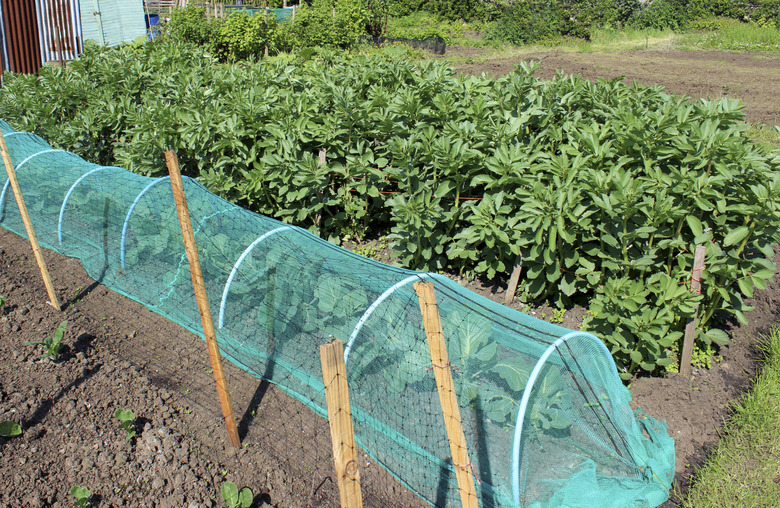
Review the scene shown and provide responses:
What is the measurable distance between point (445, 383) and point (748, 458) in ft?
7.87

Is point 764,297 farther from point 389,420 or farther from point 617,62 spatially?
point 617,62

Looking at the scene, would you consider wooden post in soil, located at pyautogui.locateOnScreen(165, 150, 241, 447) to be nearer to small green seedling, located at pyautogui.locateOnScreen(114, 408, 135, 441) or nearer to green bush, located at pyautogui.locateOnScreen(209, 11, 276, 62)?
small green seedling, located at pyautogui.locateOnScreen(114, 408, 135, 441)

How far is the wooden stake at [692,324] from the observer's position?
3.78 metres

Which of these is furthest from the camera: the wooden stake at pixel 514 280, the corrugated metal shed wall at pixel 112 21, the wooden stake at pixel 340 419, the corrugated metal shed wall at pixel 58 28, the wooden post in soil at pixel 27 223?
the corrugated metal shed wall at pixel 112 21

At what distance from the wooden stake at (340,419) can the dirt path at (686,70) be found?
10.7 meters

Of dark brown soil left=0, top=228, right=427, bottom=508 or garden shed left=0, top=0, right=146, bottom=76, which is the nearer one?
dark brown soil left=0, top=228, right=427, bottom=508

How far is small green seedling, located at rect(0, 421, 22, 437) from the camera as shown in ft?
10.8

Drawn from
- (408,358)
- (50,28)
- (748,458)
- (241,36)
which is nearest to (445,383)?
(408,358)

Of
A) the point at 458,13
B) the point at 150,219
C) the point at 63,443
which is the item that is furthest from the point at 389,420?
the point at 458,13

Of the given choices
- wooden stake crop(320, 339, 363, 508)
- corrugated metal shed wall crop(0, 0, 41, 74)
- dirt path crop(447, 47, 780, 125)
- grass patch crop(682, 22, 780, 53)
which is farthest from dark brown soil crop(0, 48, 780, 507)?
grass patch crop(682, 22, 780, 53)

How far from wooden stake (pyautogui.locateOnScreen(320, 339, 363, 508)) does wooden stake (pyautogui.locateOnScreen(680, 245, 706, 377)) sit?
281 centimetres

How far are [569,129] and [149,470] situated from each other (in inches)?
162

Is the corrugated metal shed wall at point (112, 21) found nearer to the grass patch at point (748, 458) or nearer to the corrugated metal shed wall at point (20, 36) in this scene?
the corrugated metal shed wall at point (20, 36)

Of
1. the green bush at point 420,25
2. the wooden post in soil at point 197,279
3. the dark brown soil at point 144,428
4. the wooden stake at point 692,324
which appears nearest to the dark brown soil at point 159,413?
the dark brown soil at point 144,428
